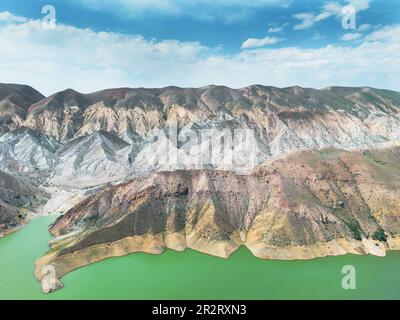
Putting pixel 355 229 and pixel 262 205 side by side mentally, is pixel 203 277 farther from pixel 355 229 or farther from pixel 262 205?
pixel 355 229

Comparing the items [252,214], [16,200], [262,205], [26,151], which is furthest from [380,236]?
[26,151]

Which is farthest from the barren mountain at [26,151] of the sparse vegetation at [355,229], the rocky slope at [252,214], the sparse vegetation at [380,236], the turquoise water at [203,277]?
the sparse vegetation at [380,236]

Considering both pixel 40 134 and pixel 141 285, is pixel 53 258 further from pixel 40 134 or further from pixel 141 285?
pixel 40 134

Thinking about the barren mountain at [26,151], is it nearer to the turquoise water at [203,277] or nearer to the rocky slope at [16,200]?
the rocky slope at [16,200]

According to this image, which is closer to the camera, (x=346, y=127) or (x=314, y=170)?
(x=314, y=170)

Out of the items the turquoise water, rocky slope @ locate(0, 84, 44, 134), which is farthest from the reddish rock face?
rocky slope @ locate(0, 84, 44, 134)
